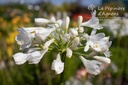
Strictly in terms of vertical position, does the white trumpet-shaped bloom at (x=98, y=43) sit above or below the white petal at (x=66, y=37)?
below

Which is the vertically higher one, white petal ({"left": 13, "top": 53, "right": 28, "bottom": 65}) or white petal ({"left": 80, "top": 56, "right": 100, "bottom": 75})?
white petal ({"left": 13, "top": 53, "right": 28, "bottom": 65})

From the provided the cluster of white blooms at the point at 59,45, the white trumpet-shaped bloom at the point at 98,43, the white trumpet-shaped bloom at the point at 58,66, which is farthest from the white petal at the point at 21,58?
the white trumpet-shaped bloom at the point at 98,43

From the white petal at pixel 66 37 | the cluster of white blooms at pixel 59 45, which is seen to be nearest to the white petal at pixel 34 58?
the cluster of white blooms at pixel 59 45

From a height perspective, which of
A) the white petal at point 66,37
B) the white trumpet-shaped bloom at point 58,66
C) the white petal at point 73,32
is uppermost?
the white petal at point 73,32

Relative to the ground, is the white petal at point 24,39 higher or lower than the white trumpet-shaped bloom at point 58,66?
higher

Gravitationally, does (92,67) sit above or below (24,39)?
below

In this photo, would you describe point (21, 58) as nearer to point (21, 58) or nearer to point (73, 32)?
point (21, 58)

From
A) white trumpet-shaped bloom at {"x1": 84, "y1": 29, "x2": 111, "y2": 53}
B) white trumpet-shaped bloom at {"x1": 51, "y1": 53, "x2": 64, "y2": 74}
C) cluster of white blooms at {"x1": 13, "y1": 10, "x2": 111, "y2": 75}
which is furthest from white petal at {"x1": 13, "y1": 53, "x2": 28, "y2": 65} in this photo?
white trumpet-shaped bloom at {"x1": 84, "y1": 29, "x2": 111, "y2": 53}

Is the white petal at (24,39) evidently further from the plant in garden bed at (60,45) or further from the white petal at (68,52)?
the white petal at (68,52)

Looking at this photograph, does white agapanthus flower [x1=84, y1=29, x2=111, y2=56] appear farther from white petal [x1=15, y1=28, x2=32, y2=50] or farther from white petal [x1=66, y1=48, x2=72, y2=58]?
white petal [x1=15, y1=28, x2=32, y2=50]

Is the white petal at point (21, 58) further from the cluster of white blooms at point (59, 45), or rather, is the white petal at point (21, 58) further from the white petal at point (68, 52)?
the white petal at point (68, 52)

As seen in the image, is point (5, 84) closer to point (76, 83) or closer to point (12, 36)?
point (76, 83)

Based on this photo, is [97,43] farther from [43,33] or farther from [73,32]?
[43,33]

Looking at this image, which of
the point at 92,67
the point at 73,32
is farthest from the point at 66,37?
the point at 92,67
